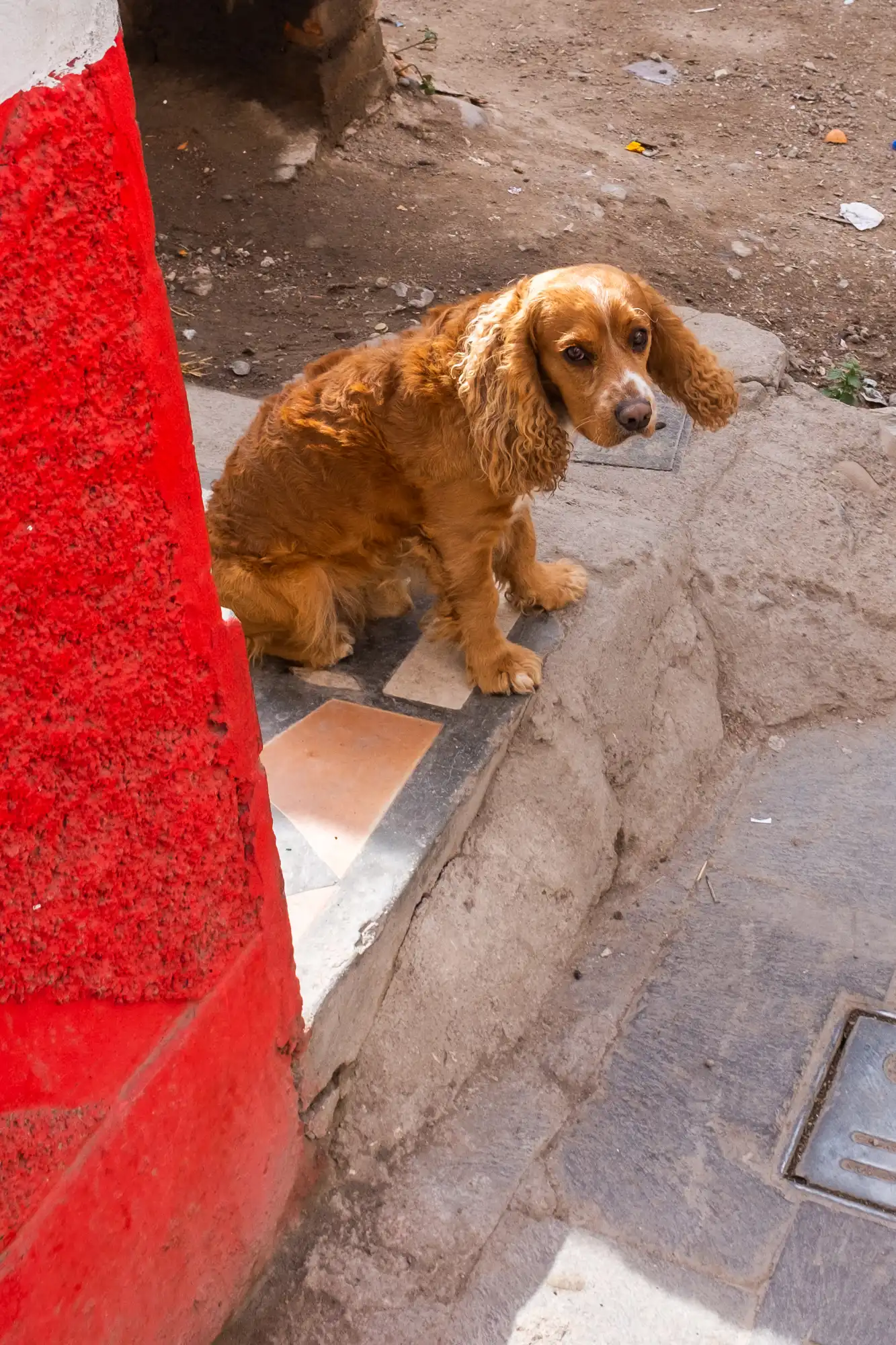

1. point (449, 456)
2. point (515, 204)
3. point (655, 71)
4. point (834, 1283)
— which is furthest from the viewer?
point (655, 71)

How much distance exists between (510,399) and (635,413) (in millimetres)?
285

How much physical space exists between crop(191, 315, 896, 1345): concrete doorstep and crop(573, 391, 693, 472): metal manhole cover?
51 millimetres

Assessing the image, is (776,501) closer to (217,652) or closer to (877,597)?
(877,597)

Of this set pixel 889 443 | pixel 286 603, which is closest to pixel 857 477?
pixel 889 443

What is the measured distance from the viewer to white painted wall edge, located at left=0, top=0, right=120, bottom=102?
107 centimetres

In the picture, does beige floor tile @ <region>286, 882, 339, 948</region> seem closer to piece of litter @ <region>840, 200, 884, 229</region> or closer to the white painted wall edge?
the white painted wall edge

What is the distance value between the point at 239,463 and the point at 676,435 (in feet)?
5.67

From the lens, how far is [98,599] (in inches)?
56.1

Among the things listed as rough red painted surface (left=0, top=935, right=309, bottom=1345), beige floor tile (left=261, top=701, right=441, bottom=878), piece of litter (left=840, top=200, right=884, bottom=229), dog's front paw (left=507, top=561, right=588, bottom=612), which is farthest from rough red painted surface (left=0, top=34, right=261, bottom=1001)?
piece of litter (left=840, top=200, right=884, bottom=229)

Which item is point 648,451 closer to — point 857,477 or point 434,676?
point 857,477

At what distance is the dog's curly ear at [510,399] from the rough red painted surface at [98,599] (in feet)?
3.97

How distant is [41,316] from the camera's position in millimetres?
1199

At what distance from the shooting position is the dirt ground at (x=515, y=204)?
5.76 m

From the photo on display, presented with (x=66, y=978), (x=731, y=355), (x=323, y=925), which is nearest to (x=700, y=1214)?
(x=323, y=925)
